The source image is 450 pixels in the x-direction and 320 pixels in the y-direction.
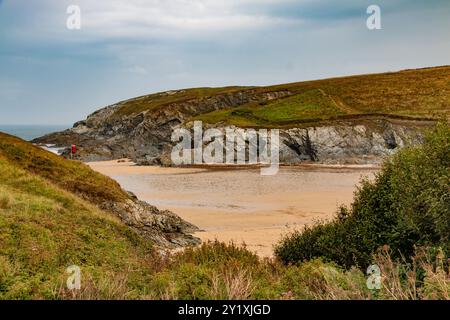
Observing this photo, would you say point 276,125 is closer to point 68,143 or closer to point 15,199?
point 68,143

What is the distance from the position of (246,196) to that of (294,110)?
73.9m

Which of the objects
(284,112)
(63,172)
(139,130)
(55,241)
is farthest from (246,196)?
(139,130)

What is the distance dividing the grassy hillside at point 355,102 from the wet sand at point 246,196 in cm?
3320

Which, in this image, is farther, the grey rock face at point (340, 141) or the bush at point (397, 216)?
the grey rock face at point (340, 141)

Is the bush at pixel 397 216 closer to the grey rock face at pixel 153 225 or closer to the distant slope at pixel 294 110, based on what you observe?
the grey rock face at pixel 153 225

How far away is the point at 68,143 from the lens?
140625mm

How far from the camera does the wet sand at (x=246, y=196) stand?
1371 inches

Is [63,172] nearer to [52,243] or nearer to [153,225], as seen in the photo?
[153,225]

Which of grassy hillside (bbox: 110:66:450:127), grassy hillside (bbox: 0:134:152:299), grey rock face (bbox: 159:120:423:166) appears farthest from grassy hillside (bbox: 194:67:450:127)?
grassy hillside (bbox: 0:134:152:299)

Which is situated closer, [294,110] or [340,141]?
[340,141]

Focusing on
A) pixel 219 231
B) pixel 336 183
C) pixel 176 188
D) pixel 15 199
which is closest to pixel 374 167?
pixel 336 183

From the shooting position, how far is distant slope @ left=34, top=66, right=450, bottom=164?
107m

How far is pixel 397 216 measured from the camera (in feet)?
57.6

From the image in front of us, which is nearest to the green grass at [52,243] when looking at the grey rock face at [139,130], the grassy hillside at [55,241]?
the grassy hillside at [55,241]
